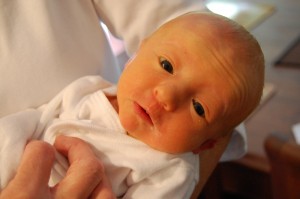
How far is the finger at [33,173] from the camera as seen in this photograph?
422mm

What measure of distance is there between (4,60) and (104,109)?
0.20 meters

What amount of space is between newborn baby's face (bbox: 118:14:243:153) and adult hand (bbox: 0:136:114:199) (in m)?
0.10

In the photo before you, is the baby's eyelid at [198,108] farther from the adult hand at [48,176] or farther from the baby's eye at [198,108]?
the adult hand at [48,176]

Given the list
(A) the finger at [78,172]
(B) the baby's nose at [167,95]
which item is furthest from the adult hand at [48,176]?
(B) the baby's nose at [167,95]

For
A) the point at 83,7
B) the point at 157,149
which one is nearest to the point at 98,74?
the point at 83,7

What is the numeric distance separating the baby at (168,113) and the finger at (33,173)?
0.24 feet

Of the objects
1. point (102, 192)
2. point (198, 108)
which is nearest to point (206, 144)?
point (198, 108)

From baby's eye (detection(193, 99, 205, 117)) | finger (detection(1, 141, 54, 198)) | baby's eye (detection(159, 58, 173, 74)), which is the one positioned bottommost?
baby's eye (detection(193, 99, 205, 117))

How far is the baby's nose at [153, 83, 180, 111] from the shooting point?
504 millimetres

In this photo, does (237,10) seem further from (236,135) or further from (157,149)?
(157,149)

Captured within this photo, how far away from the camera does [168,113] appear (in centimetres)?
53

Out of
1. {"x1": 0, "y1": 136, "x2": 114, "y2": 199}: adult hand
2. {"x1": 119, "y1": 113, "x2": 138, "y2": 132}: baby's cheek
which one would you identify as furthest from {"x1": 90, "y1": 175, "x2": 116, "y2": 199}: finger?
{"x1": 119, "y1": 113, "x2": 138, "y2": 132}: baby's cheek

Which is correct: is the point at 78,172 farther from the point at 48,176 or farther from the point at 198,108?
the point at 198,108

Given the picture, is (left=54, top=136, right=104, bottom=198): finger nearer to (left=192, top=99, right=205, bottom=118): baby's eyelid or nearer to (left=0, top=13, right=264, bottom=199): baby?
(left=0, top=13, right=264, bottom=199): baby
